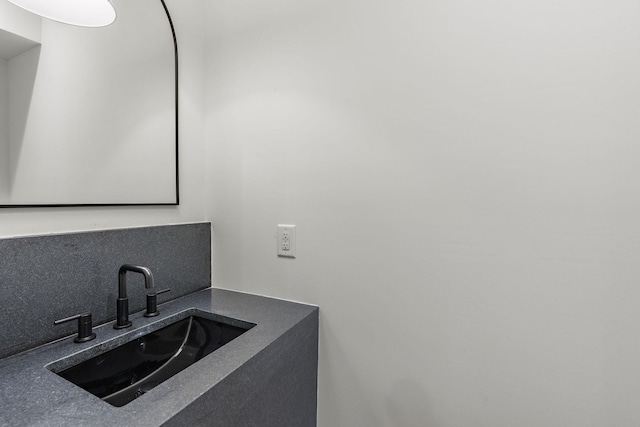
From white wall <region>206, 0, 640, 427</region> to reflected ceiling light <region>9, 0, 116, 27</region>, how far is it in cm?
55

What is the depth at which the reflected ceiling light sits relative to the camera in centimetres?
80

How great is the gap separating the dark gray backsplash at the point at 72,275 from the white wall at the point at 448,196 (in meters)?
0.30

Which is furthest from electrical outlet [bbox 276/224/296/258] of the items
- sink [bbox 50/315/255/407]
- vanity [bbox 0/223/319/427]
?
sink [bbox 50/315/255/407]

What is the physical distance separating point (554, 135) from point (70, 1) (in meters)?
1.34

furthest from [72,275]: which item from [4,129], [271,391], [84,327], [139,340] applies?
[271,391]

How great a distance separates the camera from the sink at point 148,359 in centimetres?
87

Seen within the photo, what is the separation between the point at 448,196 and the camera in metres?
1.00

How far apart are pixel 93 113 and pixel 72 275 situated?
0.51 metres

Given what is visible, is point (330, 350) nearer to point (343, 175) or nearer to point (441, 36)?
point (343, 175)

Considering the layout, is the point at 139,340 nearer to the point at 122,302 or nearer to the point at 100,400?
the point at 122,302

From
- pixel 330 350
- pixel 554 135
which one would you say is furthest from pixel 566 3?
pixel 330 350

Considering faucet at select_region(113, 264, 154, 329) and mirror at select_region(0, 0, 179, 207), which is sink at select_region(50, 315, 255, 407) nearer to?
faucet at select_region(113, 264, 154, 329)

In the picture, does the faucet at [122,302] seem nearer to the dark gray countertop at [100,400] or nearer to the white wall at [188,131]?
the dark gray countertop at [100,400]

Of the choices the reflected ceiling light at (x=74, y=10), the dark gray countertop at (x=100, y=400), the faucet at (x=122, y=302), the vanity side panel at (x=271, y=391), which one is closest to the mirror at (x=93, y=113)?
the reflected ceiling light at (x=74, y=10)
